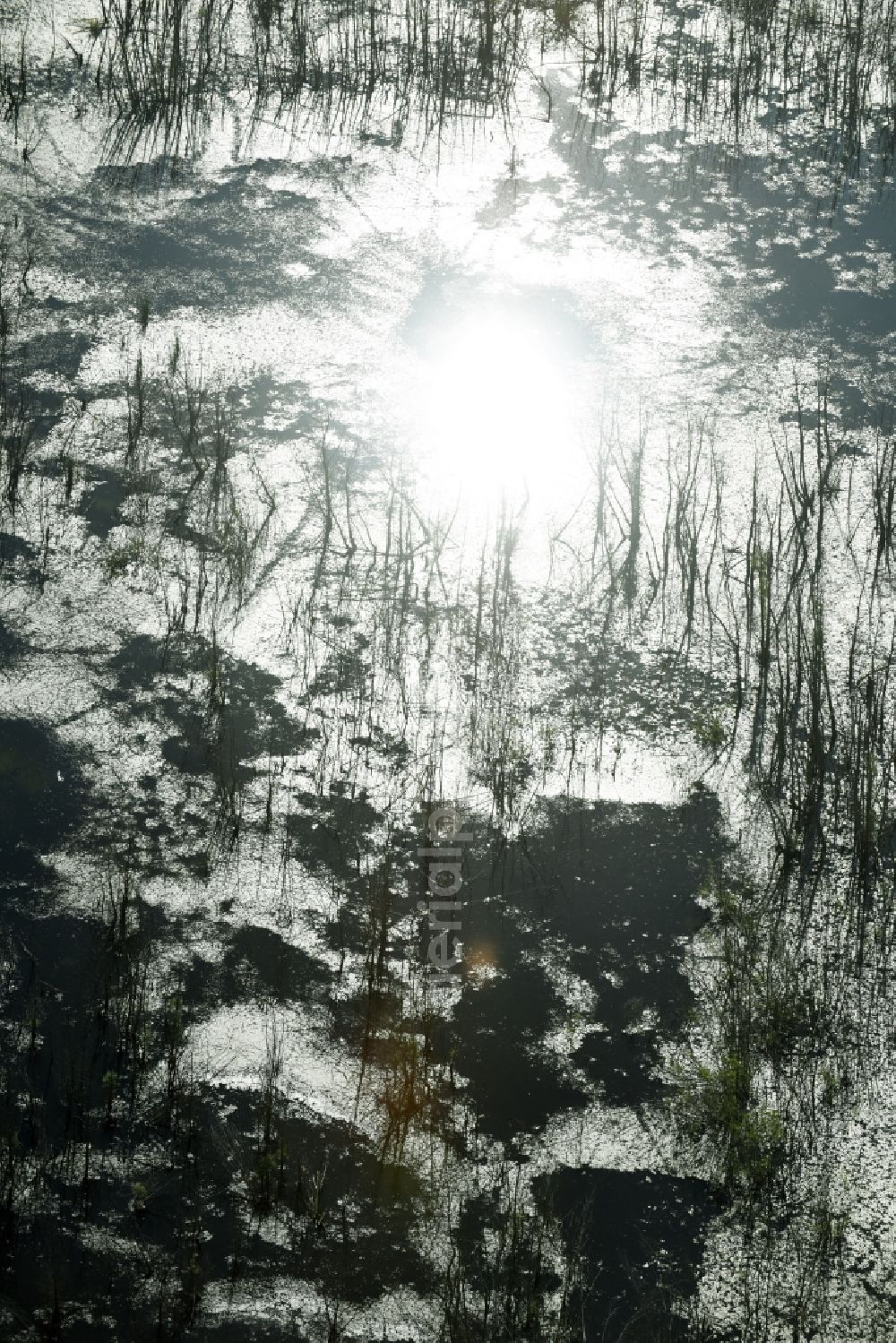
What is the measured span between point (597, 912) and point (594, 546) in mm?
1318

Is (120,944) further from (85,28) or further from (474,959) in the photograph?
(85,28)

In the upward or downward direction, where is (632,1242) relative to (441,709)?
downward

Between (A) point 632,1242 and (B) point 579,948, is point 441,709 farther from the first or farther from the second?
(A) point 632,1242

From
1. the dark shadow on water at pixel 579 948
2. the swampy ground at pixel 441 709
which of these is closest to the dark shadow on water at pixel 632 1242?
the swampy ground at pixel 441 709

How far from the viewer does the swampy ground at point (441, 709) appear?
240 cm

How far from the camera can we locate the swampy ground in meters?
2.40

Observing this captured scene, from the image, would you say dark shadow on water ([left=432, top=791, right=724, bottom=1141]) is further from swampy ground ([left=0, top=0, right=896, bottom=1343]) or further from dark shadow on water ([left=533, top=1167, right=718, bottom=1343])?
dark shadow on water ([left=533, top=1167, right=718, bottom=1343])

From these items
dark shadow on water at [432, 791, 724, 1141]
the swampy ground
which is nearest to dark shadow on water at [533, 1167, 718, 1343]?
the swampy ground

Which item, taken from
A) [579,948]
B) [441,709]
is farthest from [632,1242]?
[441,709]

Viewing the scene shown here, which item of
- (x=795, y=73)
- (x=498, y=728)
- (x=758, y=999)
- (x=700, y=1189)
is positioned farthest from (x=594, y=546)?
(x=795, y=73)

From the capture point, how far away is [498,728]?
11.4 feet

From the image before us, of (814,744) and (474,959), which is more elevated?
(814,744)

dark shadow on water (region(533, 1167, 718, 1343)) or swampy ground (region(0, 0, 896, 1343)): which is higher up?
swampy ground (region(0, 0, 896, 1343))

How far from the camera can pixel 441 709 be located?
139 inches
